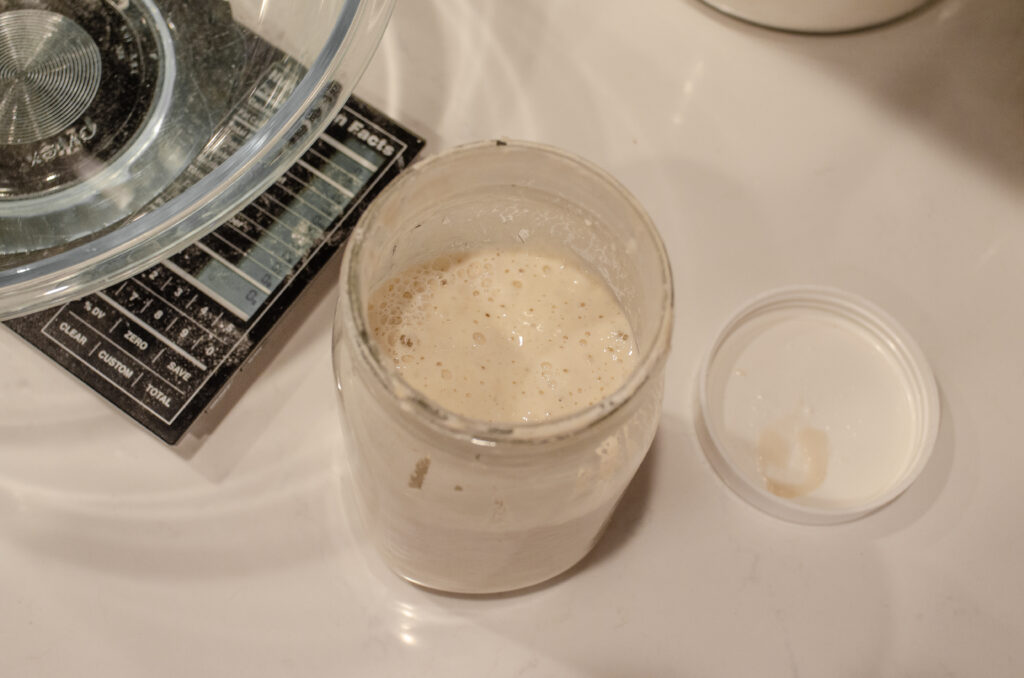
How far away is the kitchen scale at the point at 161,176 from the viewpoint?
0.53 m

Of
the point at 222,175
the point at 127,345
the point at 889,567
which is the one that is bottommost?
the point at 889,567

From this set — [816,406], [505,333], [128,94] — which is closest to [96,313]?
[128,94]

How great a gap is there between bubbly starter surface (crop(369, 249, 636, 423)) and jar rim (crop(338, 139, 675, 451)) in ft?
0.25

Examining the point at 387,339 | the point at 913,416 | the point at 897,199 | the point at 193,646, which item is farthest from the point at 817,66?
the point at 193,646

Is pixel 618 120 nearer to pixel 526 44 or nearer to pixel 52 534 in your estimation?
pixel 526 44

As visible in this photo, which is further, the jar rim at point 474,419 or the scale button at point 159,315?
the scale button at point 159,315

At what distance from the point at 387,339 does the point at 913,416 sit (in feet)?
1.10

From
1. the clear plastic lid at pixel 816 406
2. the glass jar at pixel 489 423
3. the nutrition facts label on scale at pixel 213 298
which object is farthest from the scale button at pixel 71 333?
the clear plastic lid at pixel 816 406

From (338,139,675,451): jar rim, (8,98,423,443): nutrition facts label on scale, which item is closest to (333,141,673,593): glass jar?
(338,139,675,451): jar rim

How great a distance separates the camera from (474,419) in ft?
1.20

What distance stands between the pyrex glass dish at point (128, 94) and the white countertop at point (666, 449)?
0.30 ft

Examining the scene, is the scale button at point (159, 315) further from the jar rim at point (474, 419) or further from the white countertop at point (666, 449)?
the jar rim at point (474, 419)

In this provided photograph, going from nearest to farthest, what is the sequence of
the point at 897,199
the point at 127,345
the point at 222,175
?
the point at 222,175 < the point at 127,345 < the point at 897,199

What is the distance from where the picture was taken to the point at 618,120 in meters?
0.65
